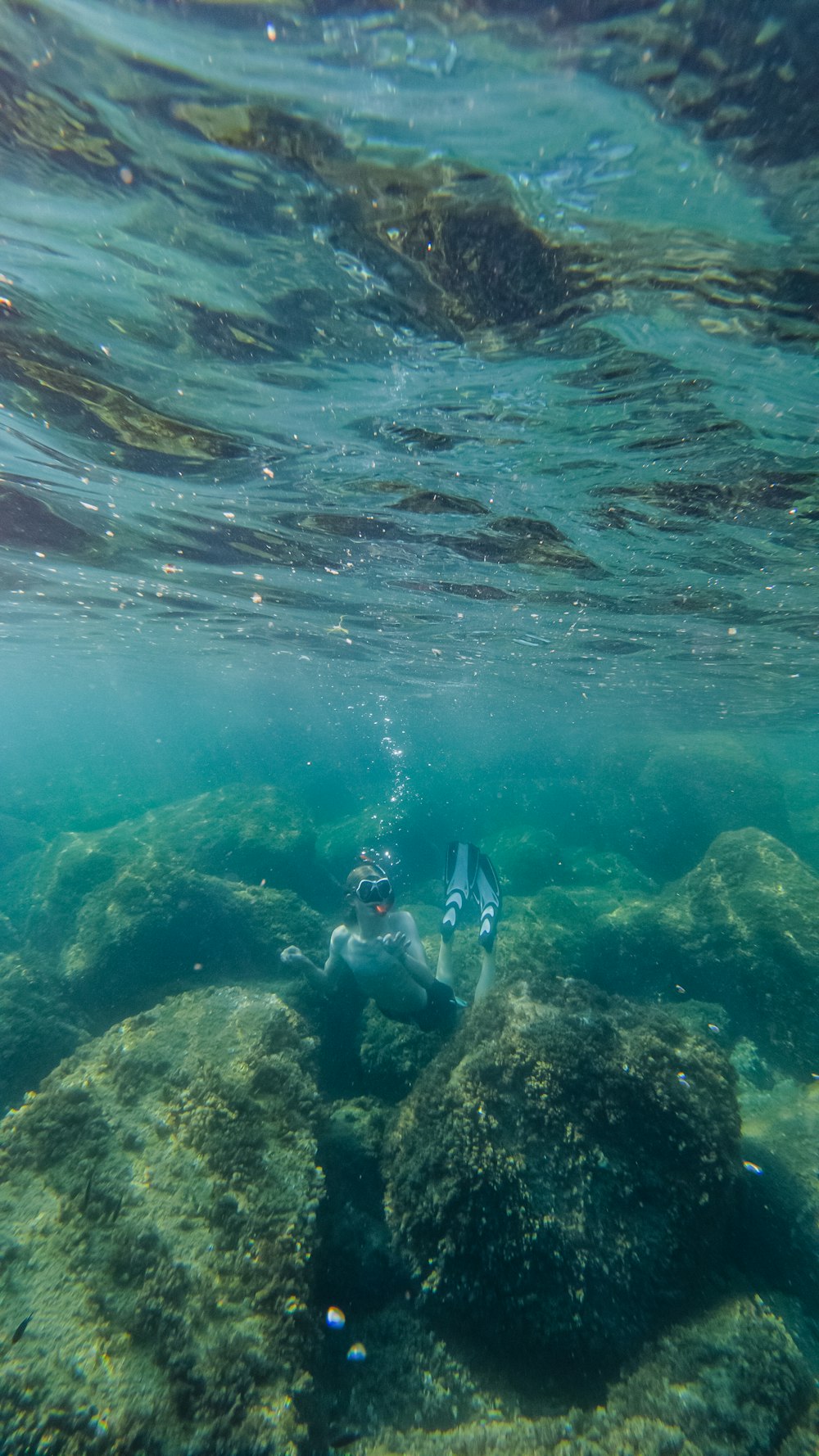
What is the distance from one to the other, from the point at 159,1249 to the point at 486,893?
255 inches

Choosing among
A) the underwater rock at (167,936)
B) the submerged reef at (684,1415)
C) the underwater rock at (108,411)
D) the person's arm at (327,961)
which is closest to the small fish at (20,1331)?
the submerged reef at (684,1415)

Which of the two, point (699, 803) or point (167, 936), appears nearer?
point (167, 936)

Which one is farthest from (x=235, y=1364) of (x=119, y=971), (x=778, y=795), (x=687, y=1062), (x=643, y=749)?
(x=643, y=749)

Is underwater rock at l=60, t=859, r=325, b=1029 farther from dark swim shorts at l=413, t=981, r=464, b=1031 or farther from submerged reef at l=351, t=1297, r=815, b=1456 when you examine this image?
submerged reef at l=351, t=1297, r=815, b=1456

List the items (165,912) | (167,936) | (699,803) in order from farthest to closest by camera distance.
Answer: (699,803), (165,912), (167,936)

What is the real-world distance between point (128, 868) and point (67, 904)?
3197mm

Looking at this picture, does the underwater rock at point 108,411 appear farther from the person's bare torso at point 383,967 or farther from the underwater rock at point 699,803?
the underwater rock at point 699,803

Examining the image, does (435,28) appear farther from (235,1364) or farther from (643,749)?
(643,749)

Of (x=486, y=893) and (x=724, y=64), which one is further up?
(x=724, y=64)

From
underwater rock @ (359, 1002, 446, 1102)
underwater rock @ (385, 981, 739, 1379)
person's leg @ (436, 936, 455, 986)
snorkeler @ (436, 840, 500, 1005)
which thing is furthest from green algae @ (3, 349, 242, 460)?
underwater rock @ (385, 981, 739, 1379)

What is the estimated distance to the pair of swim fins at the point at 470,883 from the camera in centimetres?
928

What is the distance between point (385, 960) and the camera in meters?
7.49

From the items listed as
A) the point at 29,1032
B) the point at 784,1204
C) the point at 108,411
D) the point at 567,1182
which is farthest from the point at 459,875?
the point at 108,411

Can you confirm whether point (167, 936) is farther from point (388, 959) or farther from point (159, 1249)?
point (159, 1249)
